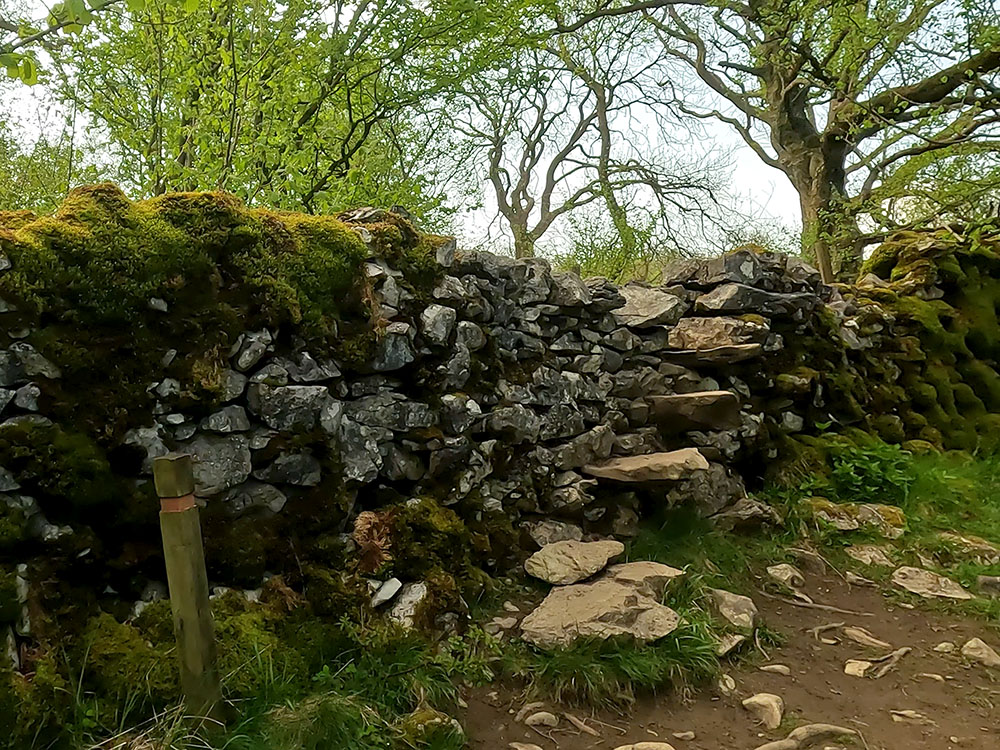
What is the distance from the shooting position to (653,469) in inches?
200

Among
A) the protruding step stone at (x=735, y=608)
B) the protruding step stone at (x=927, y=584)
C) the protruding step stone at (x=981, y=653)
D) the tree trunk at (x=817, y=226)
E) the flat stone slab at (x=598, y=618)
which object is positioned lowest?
the protruding step stone at (x=981, y=653)

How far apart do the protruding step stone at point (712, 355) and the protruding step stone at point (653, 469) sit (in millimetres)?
1205

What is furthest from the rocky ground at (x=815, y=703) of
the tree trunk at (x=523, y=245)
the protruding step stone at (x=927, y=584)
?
the tree trunk at (x=523, y=245)

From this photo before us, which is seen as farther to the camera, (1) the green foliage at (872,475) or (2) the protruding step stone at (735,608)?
(1) the green foliage at (872,475)

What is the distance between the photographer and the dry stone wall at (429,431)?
3012 millimetres

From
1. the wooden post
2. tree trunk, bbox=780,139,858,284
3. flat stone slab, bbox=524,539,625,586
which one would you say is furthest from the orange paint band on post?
tree trunk, bbox=780,139,858,284

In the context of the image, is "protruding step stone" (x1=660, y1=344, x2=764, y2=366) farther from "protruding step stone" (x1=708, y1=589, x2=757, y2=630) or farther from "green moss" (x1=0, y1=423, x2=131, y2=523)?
"green moss" (x1=0, y1=423, x2=131, y2=523)

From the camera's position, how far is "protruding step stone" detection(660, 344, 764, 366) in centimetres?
614

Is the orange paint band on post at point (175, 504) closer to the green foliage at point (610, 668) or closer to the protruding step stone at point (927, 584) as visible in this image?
the green foliage at point (610, 668)

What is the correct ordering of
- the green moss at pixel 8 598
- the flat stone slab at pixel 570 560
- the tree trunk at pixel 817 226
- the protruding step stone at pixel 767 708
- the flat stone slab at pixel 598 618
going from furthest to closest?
the tree trunk at pixel 817 226 → the flat stone slab at pixel 570 560 → the flat stone slab at pixel 598 618 → the protruding step stone at pixel 767 708 → the green moss at pixel 8 598

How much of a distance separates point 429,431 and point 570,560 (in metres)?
1.25

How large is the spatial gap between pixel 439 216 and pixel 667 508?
168 inches

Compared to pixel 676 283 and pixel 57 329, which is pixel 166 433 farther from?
pixel 676 283

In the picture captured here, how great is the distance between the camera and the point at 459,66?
296 inches
